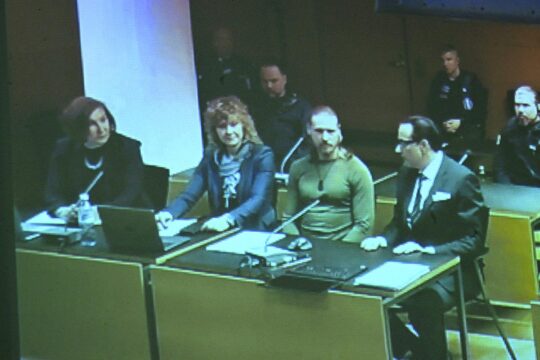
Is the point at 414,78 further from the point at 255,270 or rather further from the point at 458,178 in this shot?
the point at 255,270

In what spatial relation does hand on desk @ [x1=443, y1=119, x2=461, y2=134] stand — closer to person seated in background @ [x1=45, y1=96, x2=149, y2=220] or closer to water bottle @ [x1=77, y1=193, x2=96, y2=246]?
person seated in background @ [x1=45, y1=96, x2=149, y2=220]

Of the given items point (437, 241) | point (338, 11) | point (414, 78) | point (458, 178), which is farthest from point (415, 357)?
point (338, 11)

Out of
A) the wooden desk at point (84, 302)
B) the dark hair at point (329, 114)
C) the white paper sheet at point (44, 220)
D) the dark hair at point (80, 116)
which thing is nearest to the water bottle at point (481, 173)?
the dark hair at point (329, 114)

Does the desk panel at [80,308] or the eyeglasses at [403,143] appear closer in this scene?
the eyeglasses at [403,143]

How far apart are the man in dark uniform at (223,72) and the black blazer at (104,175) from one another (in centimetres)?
40

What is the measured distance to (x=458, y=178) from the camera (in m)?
3.76

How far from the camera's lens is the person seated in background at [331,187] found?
13.1ft

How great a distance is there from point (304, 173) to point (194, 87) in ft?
2.00

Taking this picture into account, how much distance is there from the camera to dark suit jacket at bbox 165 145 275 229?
4.24 m

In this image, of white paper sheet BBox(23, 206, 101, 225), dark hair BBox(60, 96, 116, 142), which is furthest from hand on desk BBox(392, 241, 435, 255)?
white paper sheet BBox(23, 206, 101, 225)

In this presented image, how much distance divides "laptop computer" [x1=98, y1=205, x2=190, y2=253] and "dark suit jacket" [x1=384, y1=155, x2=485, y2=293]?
39.3 inches

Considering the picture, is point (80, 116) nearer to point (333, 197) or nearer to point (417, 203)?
point (333, 197)

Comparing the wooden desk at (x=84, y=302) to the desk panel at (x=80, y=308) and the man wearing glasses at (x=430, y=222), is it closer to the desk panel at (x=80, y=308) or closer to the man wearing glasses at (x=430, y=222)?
the desk panel at (x=80, y=308)

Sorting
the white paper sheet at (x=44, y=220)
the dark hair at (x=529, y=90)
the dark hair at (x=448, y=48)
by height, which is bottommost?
the white paper sheet at (x=44, y=220)
